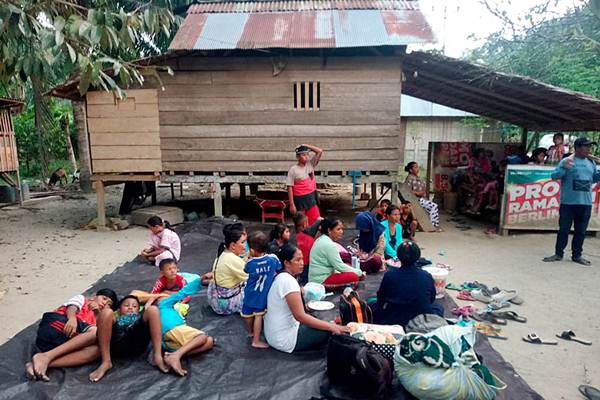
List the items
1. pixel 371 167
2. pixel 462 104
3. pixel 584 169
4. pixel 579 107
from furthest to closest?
pixel 462 104 → pixel 371 167 → pixel 579 107 → pixel 584 169

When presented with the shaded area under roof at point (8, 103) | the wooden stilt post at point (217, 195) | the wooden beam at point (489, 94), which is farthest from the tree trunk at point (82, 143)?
the wooden beam at point (489, 94)

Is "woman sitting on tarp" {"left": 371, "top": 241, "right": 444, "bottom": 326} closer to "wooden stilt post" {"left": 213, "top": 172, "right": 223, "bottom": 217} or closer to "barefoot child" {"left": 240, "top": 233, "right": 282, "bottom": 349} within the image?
"barefoot child" {"left": 240, "top": 233, "right": 282, "bottom": 349}

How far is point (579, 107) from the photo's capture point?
810cm

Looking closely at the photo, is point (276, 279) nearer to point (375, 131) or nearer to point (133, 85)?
point (375, 131)

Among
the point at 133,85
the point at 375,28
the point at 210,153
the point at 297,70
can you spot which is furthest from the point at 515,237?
the point at 133,85

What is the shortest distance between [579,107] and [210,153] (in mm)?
7695

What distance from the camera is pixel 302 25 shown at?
353 inches

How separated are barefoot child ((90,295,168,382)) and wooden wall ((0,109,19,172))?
40.8ft

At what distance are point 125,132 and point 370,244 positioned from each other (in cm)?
642

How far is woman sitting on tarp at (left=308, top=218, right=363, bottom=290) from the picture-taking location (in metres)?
5.05

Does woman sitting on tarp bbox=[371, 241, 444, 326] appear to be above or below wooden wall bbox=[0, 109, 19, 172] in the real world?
below

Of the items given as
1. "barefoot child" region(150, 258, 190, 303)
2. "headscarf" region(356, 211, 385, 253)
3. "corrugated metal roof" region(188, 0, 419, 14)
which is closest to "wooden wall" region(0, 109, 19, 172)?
"corrugated metal roof" region(188, 0, 419, 14)

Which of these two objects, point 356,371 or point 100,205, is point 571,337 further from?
point 100,205

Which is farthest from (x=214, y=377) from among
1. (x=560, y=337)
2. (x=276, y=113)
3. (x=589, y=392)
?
(x=276, y=113)
